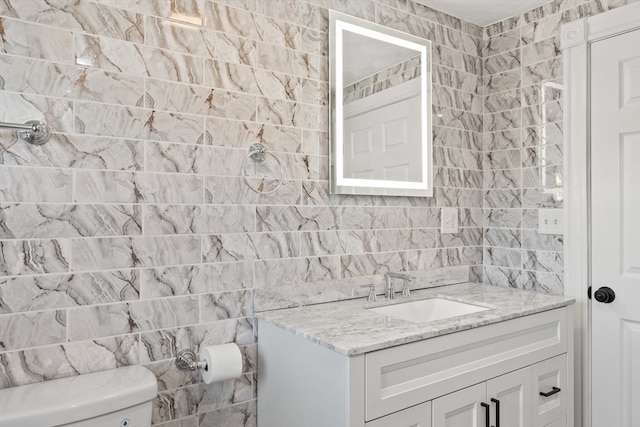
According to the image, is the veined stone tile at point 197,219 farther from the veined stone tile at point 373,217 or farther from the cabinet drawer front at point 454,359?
the cabinet drawer front at point 454,359

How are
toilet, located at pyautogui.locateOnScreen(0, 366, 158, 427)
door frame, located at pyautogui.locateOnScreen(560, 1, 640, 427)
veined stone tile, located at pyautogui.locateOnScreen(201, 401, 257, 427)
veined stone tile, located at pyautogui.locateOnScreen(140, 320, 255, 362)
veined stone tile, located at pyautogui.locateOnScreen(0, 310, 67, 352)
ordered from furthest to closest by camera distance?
door frame, located at pyautogui.locateOnScreen(560, 1, 640, 427)
veined stone tile, located at pyautogui.locateOnScreen(201, 401, 257, 427)
veined stone tile, located at pyautogui.locateOnScreen(140, 320, 255, 362)
veined stone tile, located at pyautogui.locateOnScreen(0, 310, 67, 352)
toilet, located at pyautogui.locateOnScreen(0, 366, 158, 427)

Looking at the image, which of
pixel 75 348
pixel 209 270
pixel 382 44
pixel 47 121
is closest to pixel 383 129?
pixel 382 44

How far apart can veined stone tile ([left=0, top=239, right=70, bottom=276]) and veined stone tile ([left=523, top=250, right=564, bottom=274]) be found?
2.04 metres

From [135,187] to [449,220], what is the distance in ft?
5.03

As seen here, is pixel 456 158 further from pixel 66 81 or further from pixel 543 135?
pixel 66 81

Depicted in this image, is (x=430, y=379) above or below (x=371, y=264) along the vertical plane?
below

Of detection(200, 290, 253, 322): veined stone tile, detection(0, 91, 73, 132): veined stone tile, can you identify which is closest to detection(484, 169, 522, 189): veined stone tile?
detection(200, 290, 253, 322): veined stone tile

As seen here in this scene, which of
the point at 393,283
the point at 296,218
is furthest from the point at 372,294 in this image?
the point at 296,218

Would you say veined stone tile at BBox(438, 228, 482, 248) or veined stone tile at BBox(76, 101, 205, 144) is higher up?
veined stone tile at BBox(76, 101, 205, 144)

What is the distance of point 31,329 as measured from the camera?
131 centimetres

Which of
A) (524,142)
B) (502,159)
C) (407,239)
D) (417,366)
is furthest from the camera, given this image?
(502,159)

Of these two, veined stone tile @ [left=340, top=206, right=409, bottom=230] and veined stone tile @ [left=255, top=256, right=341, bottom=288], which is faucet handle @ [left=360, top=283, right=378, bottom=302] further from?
veined stone tile @ [left=340, top=206, right=409, bottom=230]

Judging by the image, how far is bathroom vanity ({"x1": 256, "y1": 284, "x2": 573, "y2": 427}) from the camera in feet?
4.24

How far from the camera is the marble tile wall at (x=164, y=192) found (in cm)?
132
